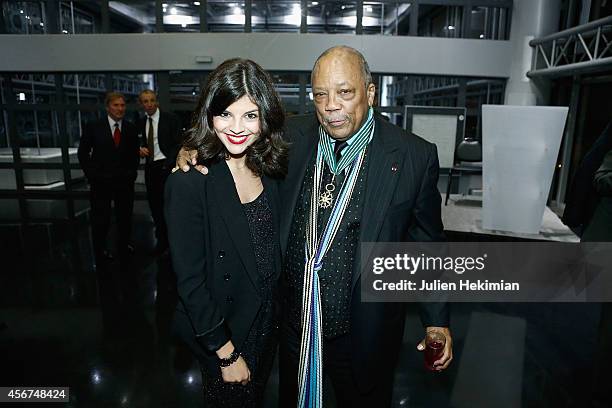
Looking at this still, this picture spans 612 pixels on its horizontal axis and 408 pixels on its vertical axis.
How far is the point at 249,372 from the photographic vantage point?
1280mm

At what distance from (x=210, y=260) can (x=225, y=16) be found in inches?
437

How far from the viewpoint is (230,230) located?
1.19m

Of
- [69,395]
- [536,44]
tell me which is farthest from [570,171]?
[69,395]

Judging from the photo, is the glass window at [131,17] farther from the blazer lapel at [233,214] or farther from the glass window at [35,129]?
the blazer lapel at [233,214]

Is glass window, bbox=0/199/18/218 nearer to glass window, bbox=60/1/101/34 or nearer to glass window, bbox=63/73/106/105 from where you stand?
glass window, bbox=63/73/106/105

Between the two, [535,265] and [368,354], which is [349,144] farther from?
[535,265]

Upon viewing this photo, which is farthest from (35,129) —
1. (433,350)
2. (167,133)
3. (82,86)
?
(433,350)

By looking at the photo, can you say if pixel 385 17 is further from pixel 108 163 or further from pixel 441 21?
pixel 108 163

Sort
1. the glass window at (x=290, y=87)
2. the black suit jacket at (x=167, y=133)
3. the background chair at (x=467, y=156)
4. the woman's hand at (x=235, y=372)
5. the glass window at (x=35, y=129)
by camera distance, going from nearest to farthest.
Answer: the woman's hand at (x=235, y=372) → the black suit jacket at (x=167, y=133) → the background chair at (x=467, y=156) → the glass window at (x=290, y=87) → the glass window at (x=35, y=129)

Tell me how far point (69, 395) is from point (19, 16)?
816 cm

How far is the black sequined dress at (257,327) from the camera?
4.18 feet

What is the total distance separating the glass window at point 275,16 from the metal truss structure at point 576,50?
19.3ft

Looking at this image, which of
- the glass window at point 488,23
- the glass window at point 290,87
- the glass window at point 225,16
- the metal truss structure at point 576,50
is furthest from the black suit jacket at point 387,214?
the glass window at point 225,16

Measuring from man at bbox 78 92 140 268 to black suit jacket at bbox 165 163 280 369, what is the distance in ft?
10.1
